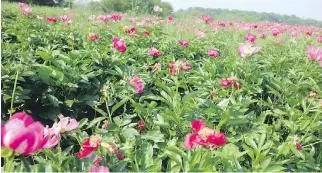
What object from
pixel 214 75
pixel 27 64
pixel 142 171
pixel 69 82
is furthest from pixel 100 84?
pixel 142 171

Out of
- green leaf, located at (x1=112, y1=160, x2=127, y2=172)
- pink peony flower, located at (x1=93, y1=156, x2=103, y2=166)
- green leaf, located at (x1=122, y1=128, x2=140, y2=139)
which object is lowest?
green leaf, located at (x1=122, y1=128, x2=140, y2=139)

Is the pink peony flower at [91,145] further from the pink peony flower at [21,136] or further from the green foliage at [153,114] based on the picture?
the pink peony flower at [21,136]

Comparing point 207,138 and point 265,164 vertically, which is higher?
point 207,138

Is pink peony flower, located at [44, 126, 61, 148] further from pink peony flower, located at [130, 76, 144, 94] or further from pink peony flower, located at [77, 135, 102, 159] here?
pink peony flower, located at [130, 76, 144, 94]

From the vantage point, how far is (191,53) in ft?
9.03

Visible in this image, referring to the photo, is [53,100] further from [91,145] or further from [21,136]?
[21,136]

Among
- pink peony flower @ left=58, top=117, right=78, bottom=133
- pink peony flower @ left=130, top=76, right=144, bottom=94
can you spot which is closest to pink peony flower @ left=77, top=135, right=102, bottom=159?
pink peony flower @ left=58, top=117, right=78, bottom=133

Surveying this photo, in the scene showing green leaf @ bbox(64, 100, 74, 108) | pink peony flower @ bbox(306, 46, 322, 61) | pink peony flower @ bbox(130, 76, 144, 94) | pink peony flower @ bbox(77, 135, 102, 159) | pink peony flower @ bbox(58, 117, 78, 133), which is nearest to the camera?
pink peony flower @ bbox(77, 135, 102, 159)

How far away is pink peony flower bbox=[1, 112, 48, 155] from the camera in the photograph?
0.61m

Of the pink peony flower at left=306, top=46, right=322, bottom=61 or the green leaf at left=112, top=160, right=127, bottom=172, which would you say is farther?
the pink peony flower at left=306, top=46, right=322, bottom=61

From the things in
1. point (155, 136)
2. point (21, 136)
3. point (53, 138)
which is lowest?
point (155, 136)

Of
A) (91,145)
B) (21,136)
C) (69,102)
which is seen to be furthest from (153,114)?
(21,136)

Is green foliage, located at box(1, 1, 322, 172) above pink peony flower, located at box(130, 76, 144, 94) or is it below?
below

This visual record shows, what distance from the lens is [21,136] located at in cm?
62
